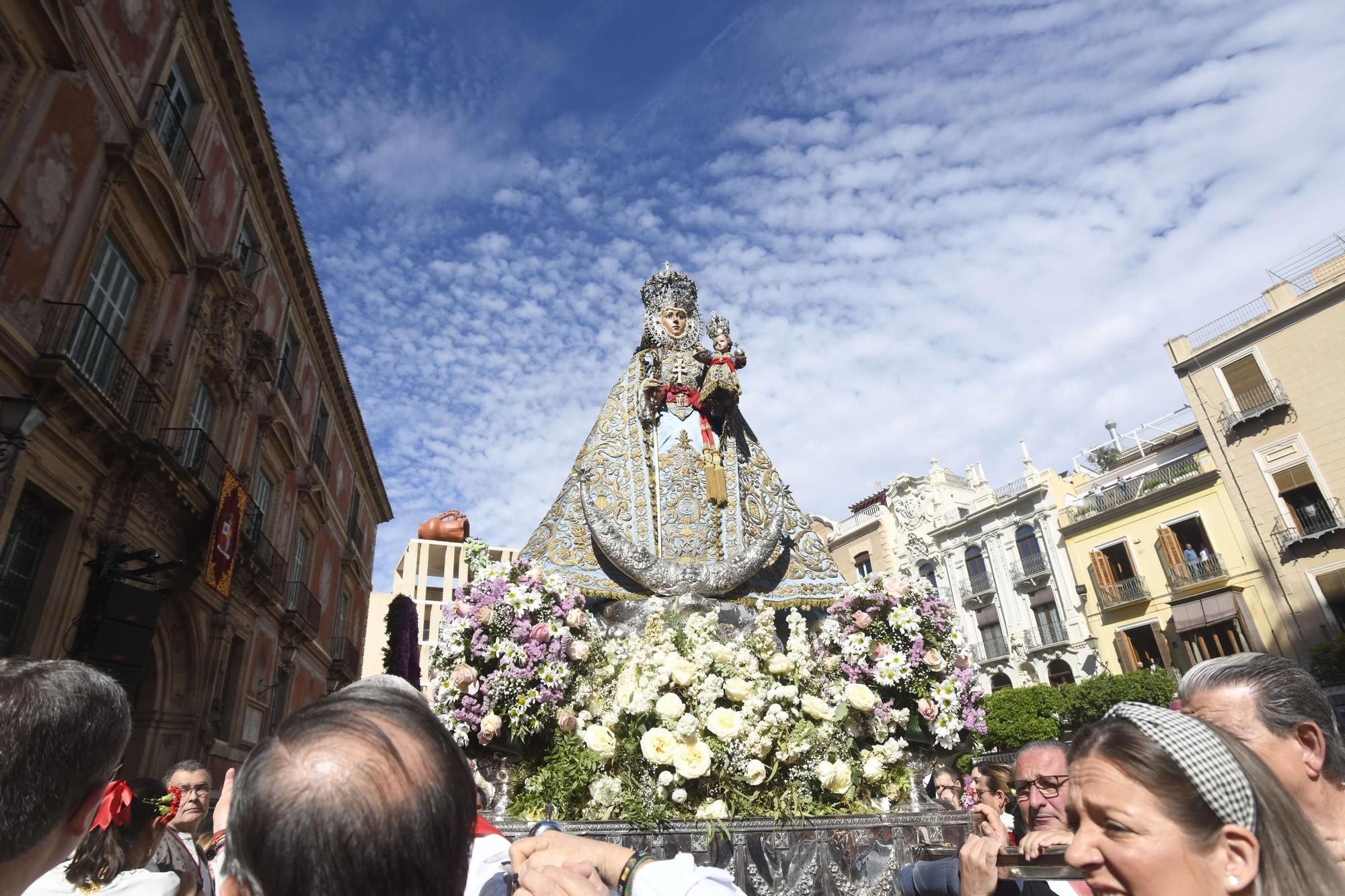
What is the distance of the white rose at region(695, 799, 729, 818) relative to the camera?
3.40 meters

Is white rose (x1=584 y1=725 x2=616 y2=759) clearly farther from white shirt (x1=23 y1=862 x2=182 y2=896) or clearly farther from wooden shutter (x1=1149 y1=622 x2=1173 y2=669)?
wooden shutter (x1=1149 y1=622 x2=1173 y2=669)

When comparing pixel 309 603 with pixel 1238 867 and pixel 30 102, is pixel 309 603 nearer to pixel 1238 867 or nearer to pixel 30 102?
pixel 30 102

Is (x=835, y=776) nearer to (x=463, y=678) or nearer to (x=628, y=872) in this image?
(x=463, y=678)

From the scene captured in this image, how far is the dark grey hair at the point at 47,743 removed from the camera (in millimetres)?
1530

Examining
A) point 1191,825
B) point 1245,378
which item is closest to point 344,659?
point 1191,825

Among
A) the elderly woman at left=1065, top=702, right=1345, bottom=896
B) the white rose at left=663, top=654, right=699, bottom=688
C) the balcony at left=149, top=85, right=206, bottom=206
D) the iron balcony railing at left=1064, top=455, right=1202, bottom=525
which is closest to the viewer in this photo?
the elderly woman at left=1065, top=702, right=1345, bottom=896

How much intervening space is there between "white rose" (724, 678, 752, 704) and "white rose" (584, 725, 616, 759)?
62cm

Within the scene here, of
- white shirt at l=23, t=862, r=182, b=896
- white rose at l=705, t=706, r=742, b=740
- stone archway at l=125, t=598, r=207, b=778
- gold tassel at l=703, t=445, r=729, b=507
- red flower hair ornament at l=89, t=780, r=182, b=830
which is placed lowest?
white shirt at l=23, t=862, r=182, b=896

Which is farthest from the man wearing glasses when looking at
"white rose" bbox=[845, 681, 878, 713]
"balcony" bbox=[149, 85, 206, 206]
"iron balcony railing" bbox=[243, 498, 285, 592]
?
"balcony" bbox=[149, 85, 206, 206]

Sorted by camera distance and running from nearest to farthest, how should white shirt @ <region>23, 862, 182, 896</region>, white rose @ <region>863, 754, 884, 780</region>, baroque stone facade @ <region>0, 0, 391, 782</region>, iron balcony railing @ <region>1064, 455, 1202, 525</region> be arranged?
white shirt @ <region>23, 862, 182, 896</region> → white rose @ <region>863, 754, 884, 780</region> → baroque stone facade @ <region>0, 0, 391, 782</region> → iron balcony railing @ <region>1064, 455, 1202, 525</region>

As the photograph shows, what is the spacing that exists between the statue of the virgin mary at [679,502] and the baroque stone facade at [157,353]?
5.70 meters

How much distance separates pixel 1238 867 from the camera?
1344 mm

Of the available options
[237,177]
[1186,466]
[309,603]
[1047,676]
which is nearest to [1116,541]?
[1186,466]

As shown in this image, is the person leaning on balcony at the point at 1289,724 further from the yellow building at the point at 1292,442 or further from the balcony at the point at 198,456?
the yellow building at the point at 1292,442
